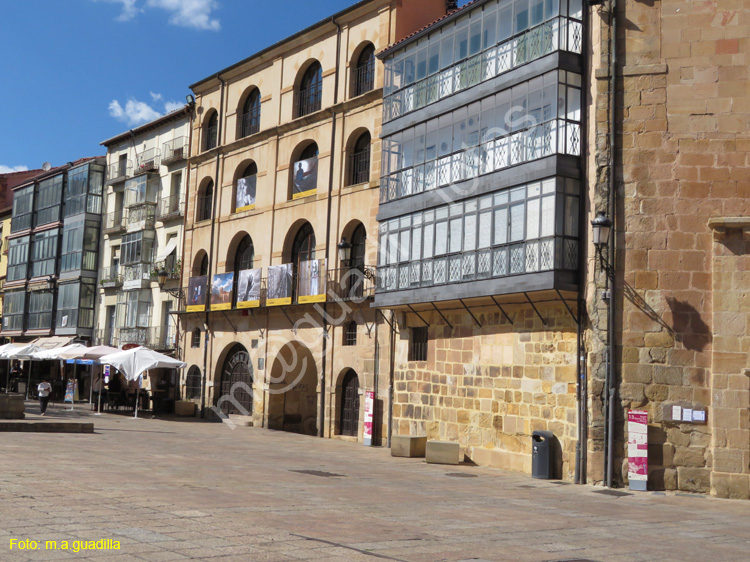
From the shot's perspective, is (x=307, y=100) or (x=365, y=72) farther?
(x=307, y=100)

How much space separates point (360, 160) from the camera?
28.7 m

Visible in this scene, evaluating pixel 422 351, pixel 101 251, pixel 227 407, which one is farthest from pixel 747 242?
pixel 101 251

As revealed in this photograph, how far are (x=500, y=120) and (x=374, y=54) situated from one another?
8.37 m

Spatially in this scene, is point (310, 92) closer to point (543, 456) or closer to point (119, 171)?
point (119, 171)

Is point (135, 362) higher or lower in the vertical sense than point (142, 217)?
lower

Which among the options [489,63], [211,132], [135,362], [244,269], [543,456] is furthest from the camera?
[211,132]

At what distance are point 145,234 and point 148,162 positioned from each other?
338 cm

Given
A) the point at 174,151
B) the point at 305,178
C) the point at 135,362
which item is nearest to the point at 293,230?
the point at 305,178

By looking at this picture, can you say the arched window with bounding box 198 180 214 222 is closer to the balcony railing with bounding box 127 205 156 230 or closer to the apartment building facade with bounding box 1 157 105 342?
the balcony railing with bounding box 127 205 156 230

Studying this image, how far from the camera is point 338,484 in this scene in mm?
15344

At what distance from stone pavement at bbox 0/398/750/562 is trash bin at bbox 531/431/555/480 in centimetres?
52

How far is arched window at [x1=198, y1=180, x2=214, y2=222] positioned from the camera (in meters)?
35.9

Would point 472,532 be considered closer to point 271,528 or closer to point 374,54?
point 271,528

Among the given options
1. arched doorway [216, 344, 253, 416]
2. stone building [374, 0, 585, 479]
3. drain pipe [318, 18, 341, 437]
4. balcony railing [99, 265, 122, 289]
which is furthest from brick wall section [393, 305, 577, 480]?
balcony railing [99, 265, 122, 289]
